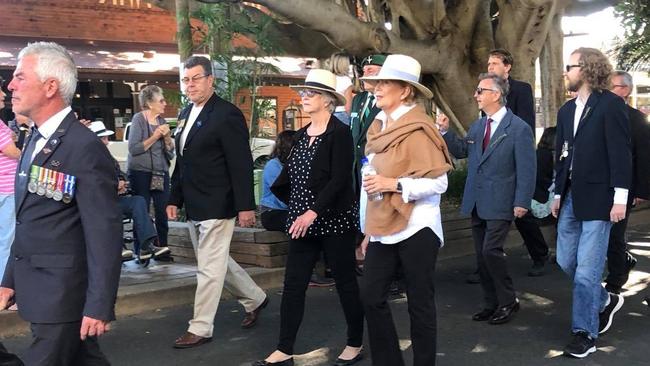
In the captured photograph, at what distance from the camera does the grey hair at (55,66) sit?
121 inches

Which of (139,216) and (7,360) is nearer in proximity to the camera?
(7,360)

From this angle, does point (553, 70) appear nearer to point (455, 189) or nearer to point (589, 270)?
point (455, 189)

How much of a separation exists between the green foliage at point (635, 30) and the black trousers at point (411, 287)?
6.55 meters

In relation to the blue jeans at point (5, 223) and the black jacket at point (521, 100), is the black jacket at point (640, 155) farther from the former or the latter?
the blue jeans at point (5, 223)

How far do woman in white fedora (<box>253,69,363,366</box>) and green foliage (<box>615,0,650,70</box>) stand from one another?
592 centimetres

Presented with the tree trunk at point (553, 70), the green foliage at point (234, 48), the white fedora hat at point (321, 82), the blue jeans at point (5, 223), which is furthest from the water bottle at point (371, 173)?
the tree trunk at point (553, 70)

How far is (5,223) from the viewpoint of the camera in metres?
6.26

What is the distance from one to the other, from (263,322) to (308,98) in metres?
2.01

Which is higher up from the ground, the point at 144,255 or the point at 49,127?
the point at 49,127

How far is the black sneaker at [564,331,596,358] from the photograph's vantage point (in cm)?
488

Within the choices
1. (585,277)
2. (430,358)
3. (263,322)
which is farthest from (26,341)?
(585,277)

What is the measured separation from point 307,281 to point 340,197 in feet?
1.95

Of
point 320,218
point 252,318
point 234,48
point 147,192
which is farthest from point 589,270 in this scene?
point 234,48

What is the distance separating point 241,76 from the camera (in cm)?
979
